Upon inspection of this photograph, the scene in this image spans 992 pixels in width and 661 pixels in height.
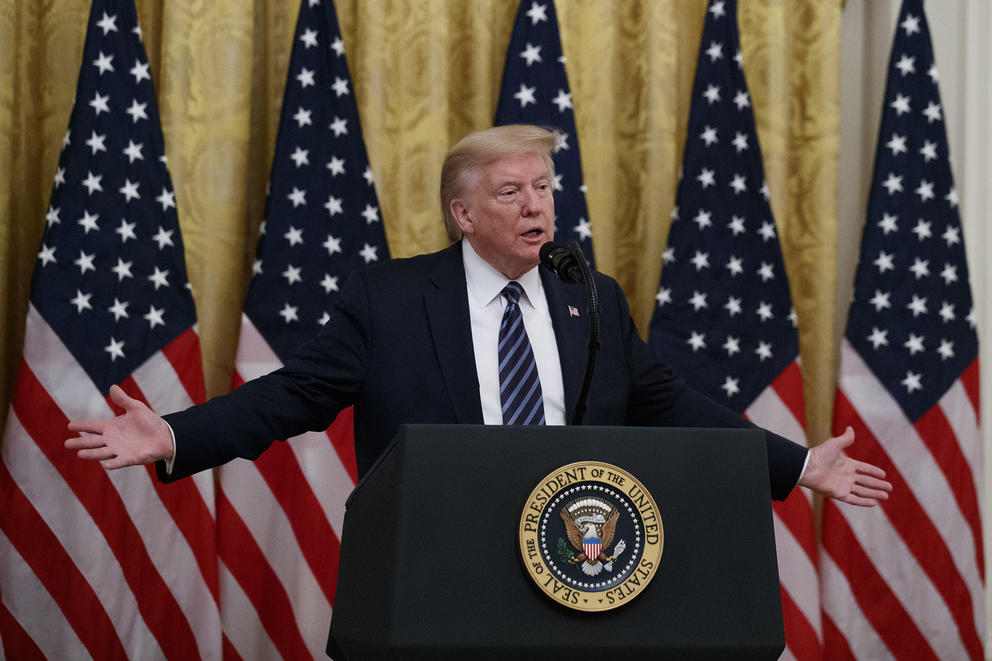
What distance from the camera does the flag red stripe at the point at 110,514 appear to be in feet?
13.5

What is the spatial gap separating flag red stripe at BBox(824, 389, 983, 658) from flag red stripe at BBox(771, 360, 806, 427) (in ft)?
0.64

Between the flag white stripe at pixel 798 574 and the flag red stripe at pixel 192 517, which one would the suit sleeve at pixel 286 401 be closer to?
the flag red stripe at pixel 192 517

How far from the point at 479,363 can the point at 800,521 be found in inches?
94.4

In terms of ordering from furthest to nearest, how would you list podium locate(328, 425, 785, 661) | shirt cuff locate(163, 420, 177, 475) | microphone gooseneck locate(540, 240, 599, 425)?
shirt cuff locate(163, 420, 177, 475), microphone gooseneck locate(540, 240, 599, 425), podium locate(328, 425, 785, 661)

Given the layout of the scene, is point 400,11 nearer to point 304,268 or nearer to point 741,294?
point 304,268

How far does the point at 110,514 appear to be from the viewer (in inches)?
163

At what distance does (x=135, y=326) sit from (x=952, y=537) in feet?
11.3

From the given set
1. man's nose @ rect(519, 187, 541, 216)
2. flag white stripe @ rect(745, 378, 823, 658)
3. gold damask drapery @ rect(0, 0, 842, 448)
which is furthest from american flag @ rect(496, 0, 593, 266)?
man's nose @ rect(519, 187, 541, 216)

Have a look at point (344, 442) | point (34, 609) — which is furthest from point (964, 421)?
point (34, 609)

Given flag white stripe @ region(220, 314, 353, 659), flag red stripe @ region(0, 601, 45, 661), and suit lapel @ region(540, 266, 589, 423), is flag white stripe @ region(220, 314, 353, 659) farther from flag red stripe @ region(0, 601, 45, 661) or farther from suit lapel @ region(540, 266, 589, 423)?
suit lapel @ region(540, 266, 589, 423)

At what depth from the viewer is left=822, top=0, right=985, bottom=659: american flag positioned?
460 cm

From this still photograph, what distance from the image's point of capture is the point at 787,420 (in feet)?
15.2

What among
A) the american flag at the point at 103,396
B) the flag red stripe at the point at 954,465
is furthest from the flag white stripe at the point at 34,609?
the flag red stripe at the point at 954,465

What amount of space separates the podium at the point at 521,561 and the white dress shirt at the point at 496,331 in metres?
0.81
